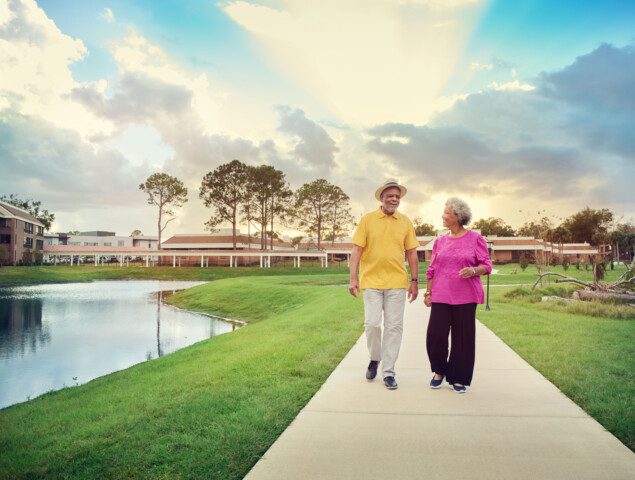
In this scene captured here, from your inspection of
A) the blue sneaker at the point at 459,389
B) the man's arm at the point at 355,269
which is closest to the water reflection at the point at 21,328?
the man's arm at the point at 355,269

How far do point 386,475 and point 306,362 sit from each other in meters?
3.93

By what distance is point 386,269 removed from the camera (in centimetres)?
569

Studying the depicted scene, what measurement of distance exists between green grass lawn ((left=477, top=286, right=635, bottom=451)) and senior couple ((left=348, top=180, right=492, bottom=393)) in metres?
1.32

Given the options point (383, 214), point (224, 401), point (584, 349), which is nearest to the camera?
point (224, 401)

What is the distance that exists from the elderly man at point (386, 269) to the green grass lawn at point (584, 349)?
1961mm

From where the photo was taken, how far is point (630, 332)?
9938 mm

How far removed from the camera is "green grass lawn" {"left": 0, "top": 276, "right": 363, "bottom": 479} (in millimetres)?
3977

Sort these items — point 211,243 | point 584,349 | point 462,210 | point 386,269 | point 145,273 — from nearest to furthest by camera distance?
1. point 462,210
2. point 386,269
3. point 584,349
4. point 145,273
5. point 211,243

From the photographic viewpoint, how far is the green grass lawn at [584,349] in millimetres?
4988

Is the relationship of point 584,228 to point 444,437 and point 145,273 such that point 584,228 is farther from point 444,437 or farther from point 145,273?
point 444,437

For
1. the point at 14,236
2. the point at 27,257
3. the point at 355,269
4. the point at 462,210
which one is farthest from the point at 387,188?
the point at 14,236

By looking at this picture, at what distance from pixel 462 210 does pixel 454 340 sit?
141 cm

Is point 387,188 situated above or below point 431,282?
above

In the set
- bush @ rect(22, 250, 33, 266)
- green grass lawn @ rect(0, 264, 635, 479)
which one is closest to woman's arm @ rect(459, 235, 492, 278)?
green grass lawn @ rect(0, 264, 635, 479)
